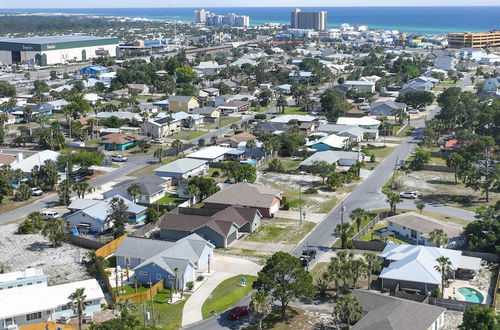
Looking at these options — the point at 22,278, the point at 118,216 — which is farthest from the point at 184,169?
the point at 22,278

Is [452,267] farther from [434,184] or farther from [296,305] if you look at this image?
[434,184]

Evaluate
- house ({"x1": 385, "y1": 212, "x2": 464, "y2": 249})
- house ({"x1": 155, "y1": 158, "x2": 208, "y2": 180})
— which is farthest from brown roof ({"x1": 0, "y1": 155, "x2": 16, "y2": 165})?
house ({"x1": 385, "y1": 212, "x2": 464, "y2": 249})

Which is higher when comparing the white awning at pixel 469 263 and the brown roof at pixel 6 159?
the brown roof at pixel 6 159

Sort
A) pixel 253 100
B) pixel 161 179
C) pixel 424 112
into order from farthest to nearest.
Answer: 1. pixel 253 100
2. pixel 424 112
3. pixel 161 179

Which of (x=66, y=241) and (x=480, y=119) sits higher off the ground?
(x=480, y=119)

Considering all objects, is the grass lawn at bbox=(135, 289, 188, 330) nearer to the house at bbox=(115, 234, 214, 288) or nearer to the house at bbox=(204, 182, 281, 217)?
the house at bbox=(115, 234, 214, 288)

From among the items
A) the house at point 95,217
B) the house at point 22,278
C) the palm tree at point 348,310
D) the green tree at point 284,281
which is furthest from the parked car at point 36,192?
the palm tree at point 348,310

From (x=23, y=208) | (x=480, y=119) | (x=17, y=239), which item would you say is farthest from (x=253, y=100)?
(x=17, y=239)

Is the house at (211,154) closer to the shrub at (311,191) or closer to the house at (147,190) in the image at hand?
the house at (147,190)
